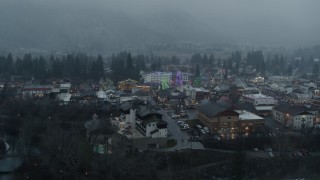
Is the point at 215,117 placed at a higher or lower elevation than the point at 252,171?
higher

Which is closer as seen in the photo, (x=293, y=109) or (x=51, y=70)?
(x=293, y=109)

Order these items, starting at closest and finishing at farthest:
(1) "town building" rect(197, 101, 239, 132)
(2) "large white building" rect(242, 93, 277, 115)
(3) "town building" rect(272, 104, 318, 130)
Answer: (1) "town building" rect(197, 101, 239, 132) → (3) "town building" rect(272, 104, 318, 130) → (2) "large white building" rect(242, 93, 277, 115)

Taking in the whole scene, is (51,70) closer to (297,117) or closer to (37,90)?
(37,90)

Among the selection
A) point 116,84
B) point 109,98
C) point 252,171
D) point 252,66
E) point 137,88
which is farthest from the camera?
point 252,66

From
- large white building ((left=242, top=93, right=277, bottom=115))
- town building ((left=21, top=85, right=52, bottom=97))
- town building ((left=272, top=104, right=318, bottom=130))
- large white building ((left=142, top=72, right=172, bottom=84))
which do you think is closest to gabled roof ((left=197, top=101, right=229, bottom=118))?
town building ((left=272, top=104, right=318, bottom=130))

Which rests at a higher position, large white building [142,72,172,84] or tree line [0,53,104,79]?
tree line [0,53,104,79]

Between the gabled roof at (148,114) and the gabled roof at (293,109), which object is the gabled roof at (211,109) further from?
the gabled roof at (293,109)

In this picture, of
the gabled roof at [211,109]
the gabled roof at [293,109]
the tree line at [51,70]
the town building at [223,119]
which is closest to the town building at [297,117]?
the gabled roof at [293,109]

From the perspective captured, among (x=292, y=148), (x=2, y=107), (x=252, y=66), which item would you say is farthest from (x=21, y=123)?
(x=252, y=66)

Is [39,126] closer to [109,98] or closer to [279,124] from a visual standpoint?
[109,98]

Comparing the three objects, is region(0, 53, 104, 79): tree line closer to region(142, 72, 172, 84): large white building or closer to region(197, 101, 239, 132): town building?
region(142, 72, 172, 84): large white building

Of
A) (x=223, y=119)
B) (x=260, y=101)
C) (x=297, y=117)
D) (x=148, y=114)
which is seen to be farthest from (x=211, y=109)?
(x=260, y=101)
